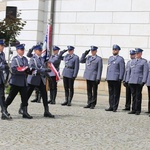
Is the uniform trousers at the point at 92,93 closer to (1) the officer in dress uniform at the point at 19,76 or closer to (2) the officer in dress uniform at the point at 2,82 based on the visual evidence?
(1) the officer in dress uniform at the point at 19,76

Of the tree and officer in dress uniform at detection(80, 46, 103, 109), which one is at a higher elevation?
the tree

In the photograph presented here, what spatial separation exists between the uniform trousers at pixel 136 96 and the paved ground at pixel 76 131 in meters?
0.26

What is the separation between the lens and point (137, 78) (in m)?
12.2

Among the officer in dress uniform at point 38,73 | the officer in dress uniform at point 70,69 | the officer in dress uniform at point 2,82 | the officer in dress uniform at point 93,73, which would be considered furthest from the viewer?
the officer in dress uniform at point 70,69

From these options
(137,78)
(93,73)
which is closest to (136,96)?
(137,78)

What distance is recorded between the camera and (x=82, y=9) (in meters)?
18.2

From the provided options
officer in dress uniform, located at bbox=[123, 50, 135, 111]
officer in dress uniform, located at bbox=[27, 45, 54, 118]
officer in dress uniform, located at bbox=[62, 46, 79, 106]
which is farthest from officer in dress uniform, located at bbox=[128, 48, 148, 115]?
officer in dress uniform, located at bbox=[27, 45, 54, 118]

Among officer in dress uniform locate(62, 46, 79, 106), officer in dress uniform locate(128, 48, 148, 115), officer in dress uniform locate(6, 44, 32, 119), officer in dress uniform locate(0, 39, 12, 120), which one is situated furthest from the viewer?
officer in dress uniform locate(62, 46, 79, 106)

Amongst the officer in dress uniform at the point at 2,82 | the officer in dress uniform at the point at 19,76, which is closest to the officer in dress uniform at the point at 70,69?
the officer in dress uniform at the point at 19,76

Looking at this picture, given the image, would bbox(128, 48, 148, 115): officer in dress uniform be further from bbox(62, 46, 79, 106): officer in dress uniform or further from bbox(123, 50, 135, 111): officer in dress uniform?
bbox(62, 46, 79, 106): officer in dress uniform

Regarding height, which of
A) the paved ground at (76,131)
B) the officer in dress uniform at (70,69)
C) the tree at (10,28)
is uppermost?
the tree at (10,28)

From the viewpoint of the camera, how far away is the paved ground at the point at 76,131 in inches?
296

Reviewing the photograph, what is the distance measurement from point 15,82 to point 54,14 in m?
8.95

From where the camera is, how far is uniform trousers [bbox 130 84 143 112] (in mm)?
12203
